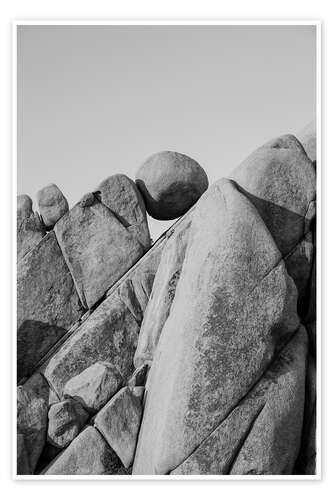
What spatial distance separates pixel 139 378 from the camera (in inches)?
486

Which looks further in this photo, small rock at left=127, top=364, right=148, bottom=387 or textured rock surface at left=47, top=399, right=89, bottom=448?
small rock at left=127, top=364, right=148, bottom=387

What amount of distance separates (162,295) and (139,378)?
1.51m

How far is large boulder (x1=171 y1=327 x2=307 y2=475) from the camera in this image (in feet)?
35.1

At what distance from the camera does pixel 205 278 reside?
11281 mm

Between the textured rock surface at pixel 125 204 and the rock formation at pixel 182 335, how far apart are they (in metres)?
0.05

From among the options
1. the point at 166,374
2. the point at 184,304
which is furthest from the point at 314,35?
the point at 166,374

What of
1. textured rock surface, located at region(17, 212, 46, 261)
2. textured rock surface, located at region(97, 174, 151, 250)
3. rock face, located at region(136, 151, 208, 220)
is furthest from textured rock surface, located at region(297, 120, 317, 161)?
textured rock surface, located at region(17, 212, 46, 261)

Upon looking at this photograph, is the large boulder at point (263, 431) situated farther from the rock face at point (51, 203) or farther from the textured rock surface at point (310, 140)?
the rock face at point (51, 203)

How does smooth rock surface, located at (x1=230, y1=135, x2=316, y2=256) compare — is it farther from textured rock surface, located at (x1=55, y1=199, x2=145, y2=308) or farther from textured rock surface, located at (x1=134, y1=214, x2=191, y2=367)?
textured rock surface, located at (x1=55, y1=199, x2=145, y2=308)

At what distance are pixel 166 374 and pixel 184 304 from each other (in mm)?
1133

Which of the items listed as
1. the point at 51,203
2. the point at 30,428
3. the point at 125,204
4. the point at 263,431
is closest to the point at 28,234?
the point at 51,203

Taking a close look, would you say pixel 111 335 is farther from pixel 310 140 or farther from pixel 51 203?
pixel 310 140

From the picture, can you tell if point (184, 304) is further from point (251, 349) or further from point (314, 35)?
point (314, 35)

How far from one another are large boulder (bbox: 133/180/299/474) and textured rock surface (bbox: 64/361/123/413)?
28.6 inches
